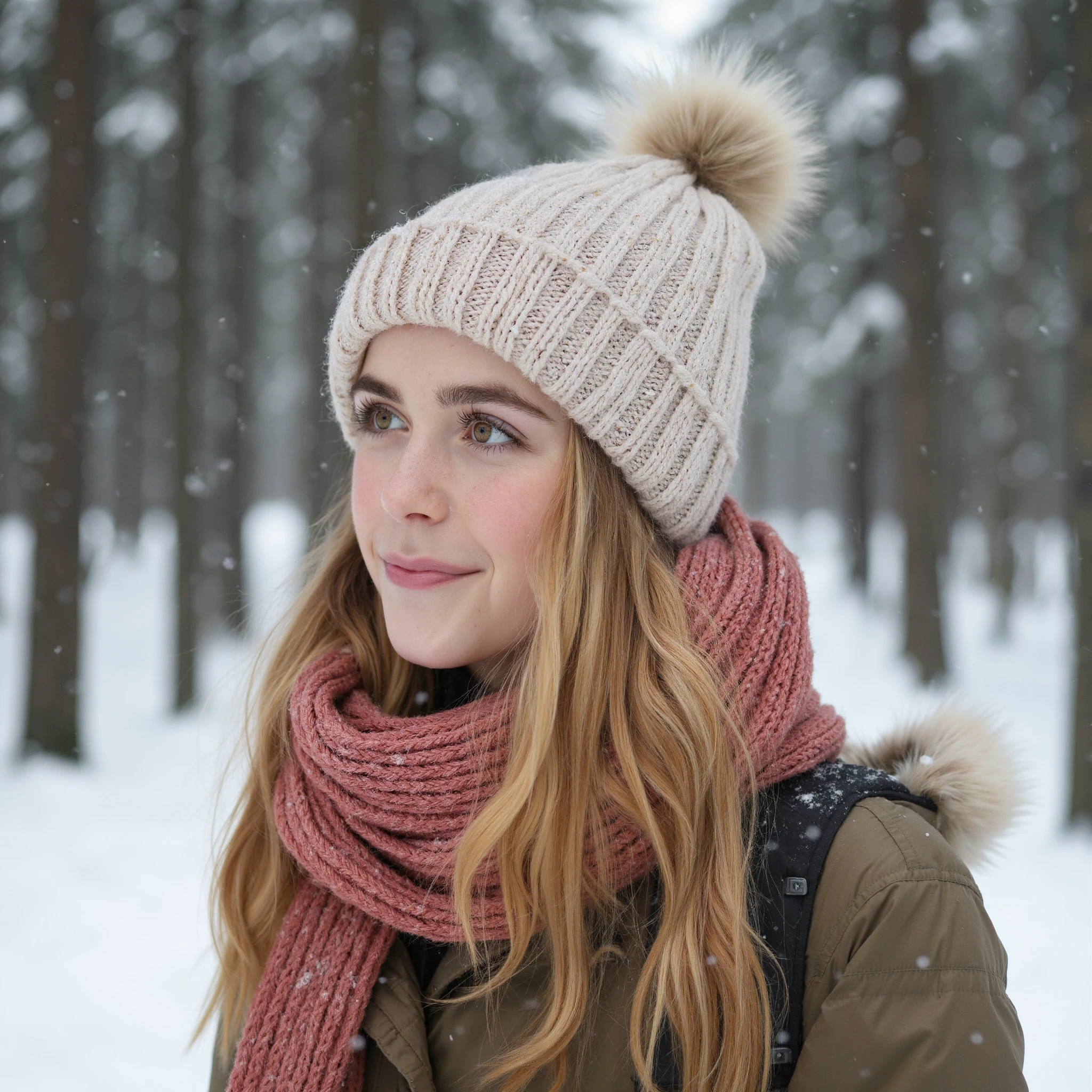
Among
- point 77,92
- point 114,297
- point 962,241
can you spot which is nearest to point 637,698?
point 77,92

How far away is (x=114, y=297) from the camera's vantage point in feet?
62.9

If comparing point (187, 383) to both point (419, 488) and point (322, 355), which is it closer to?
point (322, 355)

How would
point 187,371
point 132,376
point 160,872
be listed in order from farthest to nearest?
1. point 132,376
2. point 187,371
3. point 160,872

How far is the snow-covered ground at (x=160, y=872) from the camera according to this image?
13.2ft

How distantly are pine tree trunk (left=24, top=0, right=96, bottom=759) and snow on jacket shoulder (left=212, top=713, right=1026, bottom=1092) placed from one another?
22.9 ft

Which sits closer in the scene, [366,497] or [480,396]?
[480,396]

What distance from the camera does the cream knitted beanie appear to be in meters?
1.94

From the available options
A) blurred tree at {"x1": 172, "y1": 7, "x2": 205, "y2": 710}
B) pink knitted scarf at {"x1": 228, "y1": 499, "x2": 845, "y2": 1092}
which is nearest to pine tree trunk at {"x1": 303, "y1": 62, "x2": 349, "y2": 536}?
blurred tree at {"x1": 172, "y1": 7, "x2": 205, "y2": 710}

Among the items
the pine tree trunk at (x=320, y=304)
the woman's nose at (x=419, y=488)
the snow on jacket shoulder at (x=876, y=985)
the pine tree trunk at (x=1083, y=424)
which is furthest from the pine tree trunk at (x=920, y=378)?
the woman's nose at (x=419, y=488)

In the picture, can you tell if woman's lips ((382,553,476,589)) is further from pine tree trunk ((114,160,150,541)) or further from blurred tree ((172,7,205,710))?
pine tree trunk ((114,160,150,541))

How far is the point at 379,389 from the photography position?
2.06 metres

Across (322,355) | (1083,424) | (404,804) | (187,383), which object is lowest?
(404,804)

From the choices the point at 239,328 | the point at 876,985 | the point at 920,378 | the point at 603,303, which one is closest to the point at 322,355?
the point at 239,328

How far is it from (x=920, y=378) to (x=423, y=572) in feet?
28.9
